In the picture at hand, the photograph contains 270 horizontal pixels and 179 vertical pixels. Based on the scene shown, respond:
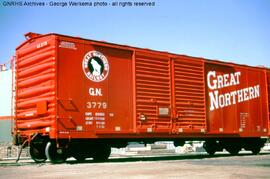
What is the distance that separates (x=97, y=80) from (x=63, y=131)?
2272mm

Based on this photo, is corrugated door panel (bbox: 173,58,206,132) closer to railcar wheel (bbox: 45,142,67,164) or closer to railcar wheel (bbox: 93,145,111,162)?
railcar wheel (bbox: 93,145,111,162)

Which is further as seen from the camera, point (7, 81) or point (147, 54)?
point (7, 81)

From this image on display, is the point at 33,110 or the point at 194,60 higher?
the point at 194,60

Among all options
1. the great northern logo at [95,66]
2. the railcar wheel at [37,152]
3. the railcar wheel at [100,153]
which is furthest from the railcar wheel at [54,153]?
the great northern logo at [95,66]

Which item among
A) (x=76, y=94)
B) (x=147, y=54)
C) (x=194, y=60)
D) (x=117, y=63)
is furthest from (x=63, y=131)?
(x=194, y=60)

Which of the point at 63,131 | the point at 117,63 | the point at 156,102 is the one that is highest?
the point at 117,63

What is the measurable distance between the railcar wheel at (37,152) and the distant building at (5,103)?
58.4 ft

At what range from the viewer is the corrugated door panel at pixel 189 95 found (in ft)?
51.6

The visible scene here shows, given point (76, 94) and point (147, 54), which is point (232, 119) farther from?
point (76, 94)

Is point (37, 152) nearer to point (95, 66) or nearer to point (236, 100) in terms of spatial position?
point (95, 66)

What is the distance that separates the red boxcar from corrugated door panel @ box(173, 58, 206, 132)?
0.14 feet

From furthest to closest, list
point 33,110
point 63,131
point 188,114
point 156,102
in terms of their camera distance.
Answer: point 188,114
point 156,102
point 33,110
point 63,131

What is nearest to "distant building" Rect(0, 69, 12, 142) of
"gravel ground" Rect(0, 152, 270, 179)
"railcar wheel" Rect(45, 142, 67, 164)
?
"railcar wheel" Rect(45, 142, 67, 164)

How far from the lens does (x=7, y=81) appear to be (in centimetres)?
3119
